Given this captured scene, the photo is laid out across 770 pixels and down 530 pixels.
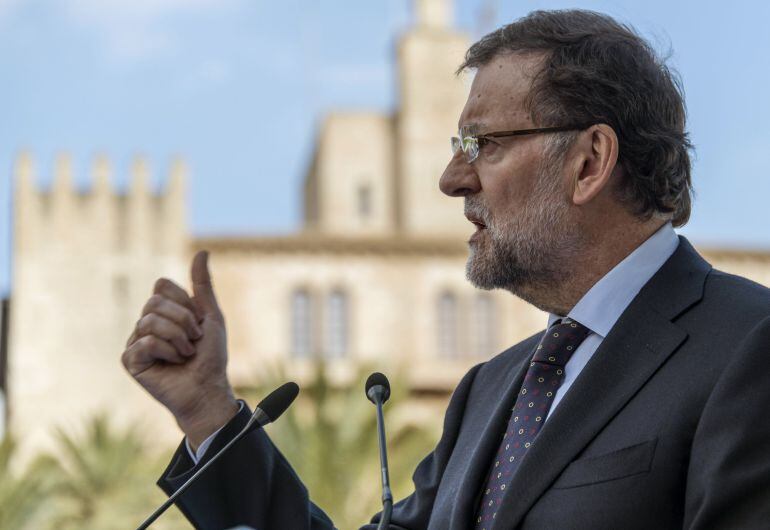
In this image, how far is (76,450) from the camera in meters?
21.8

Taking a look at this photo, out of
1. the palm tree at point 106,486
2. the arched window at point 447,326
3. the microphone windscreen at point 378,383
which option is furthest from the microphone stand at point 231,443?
the arched window at point 447,326

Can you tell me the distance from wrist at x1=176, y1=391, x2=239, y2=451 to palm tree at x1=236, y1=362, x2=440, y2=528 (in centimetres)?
1211

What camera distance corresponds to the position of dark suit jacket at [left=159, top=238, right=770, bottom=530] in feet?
7.90

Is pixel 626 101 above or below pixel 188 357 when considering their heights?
above

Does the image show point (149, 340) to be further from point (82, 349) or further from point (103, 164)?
point (103, 164)

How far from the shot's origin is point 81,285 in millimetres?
34094

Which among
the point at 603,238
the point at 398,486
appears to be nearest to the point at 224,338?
the point at 603,238

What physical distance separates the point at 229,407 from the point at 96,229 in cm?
3214

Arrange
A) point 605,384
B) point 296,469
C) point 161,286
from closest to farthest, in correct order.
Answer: point 605,384 < point 161,286 < point 296,469

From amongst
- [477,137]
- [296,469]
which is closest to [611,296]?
[477,137]

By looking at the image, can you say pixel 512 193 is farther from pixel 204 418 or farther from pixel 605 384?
pixel 204 418

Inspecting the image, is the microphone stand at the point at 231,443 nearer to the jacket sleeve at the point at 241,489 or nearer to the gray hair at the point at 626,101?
the jacket sleeve at the point at 241,489

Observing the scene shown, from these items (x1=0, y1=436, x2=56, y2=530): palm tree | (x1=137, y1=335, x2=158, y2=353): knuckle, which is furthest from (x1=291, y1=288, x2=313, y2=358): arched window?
(x1=137, y1=335, x2=158, y2=353): knuckle

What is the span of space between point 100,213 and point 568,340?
3288 cm
